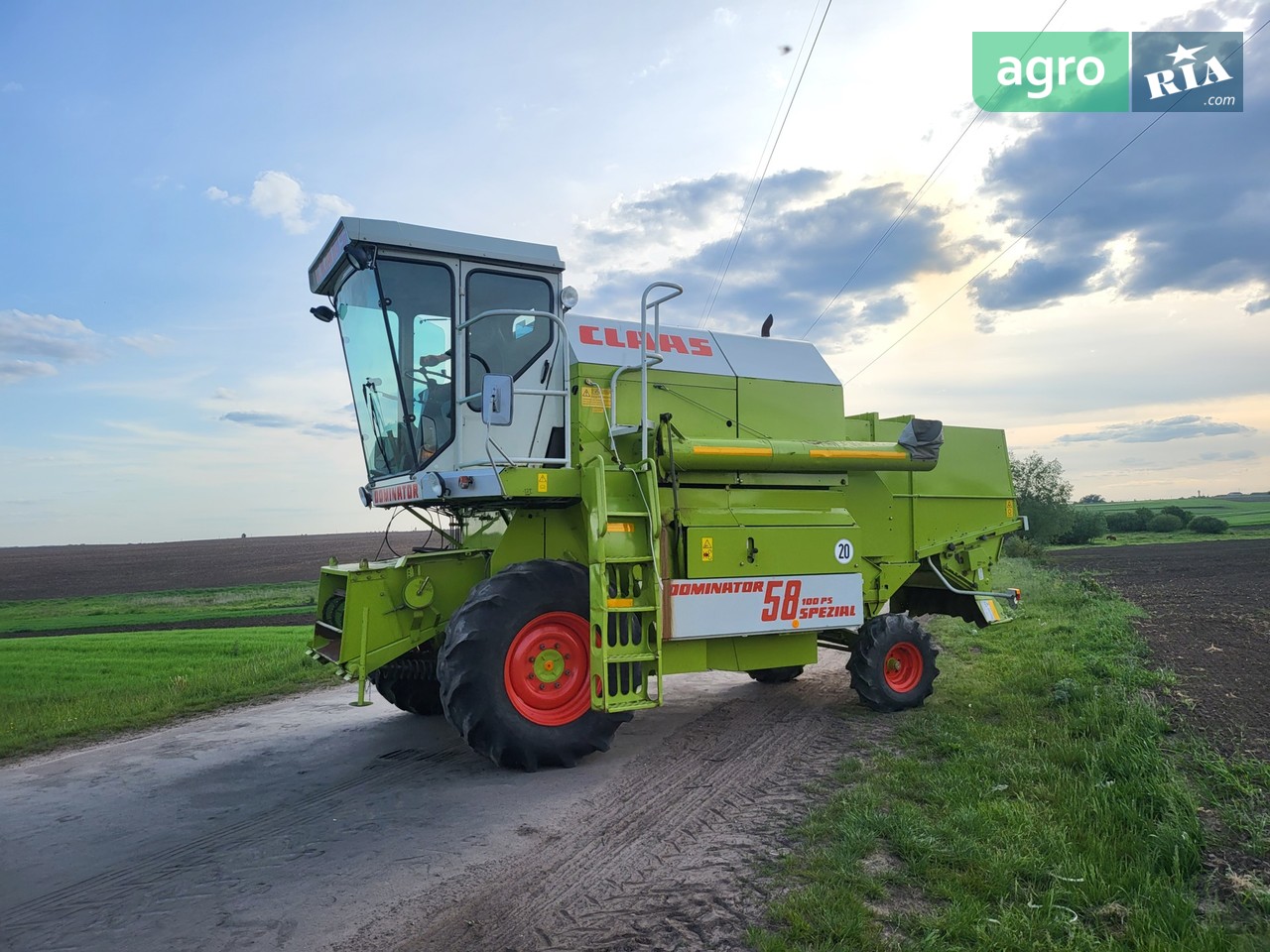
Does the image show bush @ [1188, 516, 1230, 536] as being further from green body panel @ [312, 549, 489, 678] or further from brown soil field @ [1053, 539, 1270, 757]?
green body panel @ [312, 549, 489, 678]

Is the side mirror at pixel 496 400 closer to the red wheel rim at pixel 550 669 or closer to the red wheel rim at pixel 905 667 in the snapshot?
the red wheel rim at pixel 550 669

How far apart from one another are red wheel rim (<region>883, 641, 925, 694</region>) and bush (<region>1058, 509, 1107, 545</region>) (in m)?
44.5

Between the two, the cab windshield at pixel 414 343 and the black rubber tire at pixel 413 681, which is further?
the black rubber tire at pixel 413 681

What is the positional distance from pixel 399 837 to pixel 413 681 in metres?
3.29

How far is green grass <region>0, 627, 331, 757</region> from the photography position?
8.23 m

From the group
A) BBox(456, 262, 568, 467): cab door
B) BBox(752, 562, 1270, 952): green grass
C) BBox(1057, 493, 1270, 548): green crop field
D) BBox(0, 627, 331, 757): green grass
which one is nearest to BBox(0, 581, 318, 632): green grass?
BBox(0, 627, 331, 757): green grass

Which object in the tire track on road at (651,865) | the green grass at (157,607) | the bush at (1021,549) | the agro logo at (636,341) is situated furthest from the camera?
the bush at (1021,549)

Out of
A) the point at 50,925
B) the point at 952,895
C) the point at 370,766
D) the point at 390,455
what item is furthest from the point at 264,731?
the point at 952,895

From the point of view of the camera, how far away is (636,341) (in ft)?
25.2

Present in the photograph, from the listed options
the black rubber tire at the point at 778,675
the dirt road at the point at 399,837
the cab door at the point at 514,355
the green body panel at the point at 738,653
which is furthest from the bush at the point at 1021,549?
the cab door at the point at 514,355

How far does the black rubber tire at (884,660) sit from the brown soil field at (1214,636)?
2074mm

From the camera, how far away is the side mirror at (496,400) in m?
5.70

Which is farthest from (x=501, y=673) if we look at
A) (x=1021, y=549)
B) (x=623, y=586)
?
(x=1021, y=549)

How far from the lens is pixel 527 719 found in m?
5.98
